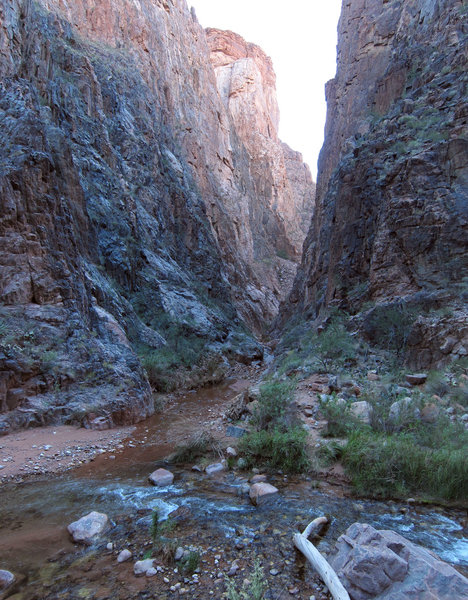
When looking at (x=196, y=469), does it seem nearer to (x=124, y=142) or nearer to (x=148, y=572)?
(x=148, y=572)

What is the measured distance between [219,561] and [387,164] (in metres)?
14.3

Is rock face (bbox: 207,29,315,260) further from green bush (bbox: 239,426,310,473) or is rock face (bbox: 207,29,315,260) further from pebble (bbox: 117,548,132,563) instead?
pebble (bbox: 117,548,132,563)

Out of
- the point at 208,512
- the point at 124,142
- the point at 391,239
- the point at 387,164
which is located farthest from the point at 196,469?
the point at 124,142

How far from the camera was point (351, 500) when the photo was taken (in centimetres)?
565

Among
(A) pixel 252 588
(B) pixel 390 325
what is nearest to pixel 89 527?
(A) pixel 252 588

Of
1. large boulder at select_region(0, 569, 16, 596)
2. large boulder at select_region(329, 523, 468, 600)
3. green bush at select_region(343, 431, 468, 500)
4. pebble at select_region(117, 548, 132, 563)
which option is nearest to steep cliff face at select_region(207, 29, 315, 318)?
green bush at select_region(343, 431, 468, 500)

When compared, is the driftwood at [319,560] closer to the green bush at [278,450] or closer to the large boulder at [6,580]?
the green bush at [278,450]

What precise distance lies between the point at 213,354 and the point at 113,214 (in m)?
8.47

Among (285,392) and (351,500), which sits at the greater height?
(285,392)

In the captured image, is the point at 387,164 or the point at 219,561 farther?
the point at 387,164

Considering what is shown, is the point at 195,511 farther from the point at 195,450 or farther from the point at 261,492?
the point at 195,450

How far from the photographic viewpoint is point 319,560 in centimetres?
404

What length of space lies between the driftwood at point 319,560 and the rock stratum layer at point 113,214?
20.1 ft

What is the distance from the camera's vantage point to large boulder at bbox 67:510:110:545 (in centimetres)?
468
